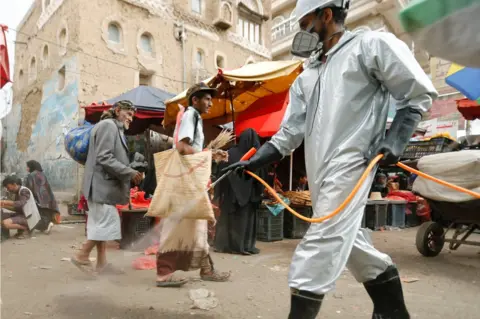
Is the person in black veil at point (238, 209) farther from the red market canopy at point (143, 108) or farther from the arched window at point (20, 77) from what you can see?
the arched window at point (20, 77)

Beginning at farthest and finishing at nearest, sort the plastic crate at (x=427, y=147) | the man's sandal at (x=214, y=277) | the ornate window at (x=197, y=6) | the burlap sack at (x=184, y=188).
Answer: the ornate window at (x=197, y=6), the plastic crate at (x=427, y=147), the man's sandal at (x=214, y=277), the burlap sack at (x=184, y=188)

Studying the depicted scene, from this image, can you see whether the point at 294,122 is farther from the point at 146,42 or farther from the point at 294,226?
the point at 146,42

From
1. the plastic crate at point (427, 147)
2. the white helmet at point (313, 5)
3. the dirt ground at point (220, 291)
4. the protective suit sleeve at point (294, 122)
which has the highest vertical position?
the white helmet at point (313, 5)

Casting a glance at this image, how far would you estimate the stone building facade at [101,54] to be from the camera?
13.1 m

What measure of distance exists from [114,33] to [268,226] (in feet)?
34.3

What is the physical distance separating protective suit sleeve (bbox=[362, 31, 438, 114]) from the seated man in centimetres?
663

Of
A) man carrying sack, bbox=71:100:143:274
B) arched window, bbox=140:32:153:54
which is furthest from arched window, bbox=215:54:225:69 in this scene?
man carrying sack, bbox=71:100:143:274

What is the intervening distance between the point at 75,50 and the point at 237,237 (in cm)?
1021

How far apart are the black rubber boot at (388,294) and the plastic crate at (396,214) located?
23.4ft

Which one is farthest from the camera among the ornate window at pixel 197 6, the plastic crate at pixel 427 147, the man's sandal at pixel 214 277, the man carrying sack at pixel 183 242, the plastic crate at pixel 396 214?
the ornate window at pixel 197 6

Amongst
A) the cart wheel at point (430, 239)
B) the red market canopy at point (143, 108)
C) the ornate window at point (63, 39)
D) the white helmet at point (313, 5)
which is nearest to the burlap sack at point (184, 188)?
the white helmet at point (313, 5)

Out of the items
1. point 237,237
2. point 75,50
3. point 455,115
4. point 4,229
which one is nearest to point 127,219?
point 237,237

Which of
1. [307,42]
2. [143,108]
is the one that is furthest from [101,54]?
[307,42]

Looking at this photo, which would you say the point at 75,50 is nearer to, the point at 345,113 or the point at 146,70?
the point at 146,70
